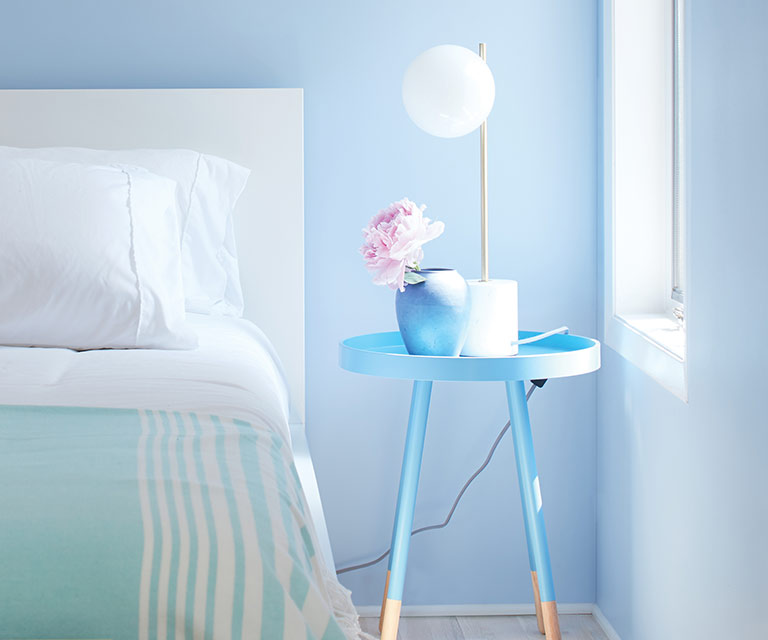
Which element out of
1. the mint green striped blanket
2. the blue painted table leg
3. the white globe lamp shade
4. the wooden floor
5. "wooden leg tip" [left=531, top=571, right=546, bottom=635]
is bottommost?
the wooden floor

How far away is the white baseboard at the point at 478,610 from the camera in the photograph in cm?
222

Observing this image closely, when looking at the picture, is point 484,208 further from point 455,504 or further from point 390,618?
point 390,618

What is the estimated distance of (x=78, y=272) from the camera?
4.84ft

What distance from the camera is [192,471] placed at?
0.80m

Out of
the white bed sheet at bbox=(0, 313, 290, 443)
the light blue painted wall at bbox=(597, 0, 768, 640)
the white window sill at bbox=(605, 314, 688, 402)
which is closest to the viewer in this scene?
the white bed sheet at bbox=(0, 313, 290, 443)

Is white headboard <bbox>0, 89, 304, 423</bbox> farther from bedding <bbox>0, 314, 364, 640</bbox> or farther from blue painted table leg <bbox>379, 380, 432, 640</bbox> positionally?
bedding <bbox>0, 314, 364, 640</bbox>

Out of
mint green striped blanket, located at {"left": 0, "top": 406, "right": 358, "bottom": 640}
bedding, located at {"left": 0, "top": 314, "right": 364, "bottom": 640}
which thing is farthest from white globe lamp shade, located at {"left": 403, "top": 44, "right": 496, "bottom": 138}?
mint green striped blanket, located at {"left": 0, "top": 406, "right": 358, "bottom": 640}

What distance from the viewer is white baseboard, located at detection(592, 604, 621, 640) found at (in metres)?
2.09

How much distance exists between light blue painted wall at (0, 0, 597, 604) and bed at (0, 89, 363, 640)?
2.19ft

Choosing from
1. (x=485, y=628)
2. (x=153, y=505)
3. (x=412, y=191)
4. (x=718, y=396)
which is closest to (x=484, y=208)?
(x=412, y=191)

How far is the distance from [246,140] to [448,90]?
560 mm

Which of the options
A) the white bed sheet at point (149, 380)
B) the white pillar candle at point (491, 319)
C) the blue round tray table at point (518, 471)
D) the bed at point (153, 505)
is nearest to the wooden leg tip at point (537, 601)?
the blue round tray table at point (518, 471)

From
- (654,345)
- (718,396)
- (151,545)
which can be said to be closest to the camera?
(151,545)

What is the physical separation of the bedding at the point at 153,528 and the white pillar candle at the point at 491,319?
80 cm
